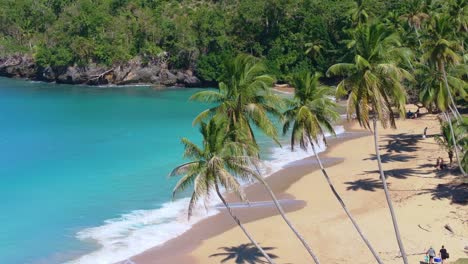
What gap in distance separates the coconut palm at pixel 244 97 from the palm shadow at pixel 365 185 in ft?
42.3

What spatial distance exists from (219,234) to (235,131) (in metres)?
9.27

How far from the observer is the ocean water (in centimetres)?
2578

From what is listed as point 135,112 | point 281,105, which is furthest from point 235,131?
point 135,112

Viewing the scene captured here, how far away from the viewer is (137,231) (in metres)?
26.6

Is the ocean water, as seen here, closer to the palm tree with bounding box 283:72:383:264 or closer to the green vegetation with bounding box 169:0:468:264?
the green vegetation with bounding box 169:0:468:264

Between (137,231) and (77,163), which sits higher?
(77,163)

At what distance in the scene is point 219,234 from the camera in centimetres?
2562

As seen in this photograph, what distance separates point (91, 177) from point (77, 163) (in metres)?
4.50

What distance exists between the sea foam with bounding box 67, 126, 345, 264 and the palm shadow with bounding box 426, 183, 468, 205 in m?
10.5

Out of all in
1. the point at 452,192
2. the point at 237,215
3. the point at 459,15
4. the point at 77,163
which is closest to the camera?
the point at 452,192

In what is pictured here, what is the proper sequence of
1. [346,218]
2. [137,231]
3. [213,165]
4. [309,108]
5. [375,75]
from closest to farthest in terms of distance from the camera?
[213,165]
[375,75]
[309,108]
[346,218]
[137,231]

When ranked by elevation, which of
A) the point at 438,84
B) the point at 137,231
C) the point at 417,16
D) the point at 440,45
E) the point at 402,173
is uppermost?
the point at 417,16

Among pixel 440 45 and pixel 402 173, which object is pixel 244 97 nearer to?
pixel 440 45

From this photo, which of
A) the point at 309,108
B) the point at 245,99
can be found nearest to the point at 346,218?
the point at 309,108
